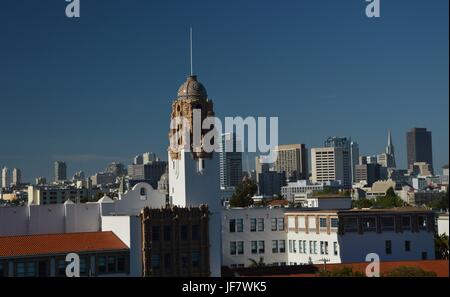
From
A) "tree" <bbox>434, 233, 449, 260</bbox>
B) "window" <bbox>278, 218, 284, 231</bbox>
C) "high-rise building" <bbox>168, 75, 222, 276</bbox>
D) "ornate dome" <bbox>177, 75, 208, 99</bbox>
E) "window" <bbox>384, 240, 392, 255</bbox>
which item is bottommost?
"tree" <bbox>434, 233, 449, 260</bbox>

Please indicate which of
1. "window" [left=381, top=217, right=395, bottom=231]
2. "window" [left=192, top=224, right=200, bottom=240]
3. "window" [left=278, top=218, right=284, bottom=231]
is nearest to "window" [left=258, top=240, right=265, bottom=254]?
"window" [left=278, top=218, right=284, bottom=231]

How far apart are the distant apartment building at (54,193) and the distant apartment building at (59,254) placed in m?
100

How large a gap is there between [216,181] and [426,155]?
12754 centimetres

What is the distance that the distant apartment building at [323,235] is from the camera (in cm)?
5222

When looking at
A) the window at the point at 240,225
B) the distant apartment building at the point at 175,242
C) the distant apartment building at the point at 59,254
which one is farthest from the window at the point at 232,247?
the distant apartment building at the point at 59,254

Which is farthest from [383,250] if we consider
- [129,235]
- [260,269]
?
[129,235]

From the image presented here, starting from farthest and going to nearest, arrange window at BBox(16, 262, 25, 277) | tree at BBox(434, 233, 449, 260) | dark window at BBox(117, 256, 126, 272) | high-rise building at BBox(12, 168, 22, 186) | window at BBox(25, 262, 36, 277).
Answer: high-rise building at BBox(12, 168, 22, 186) < tree at BBox(434, 233, 449, 260) < dark window at BBox(117, 256, 126, 272) < window at BBox(25, 262, 36, 277) < window at BBox(16, 262, 25, 277)

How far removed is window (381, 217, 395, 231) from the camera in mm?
52656

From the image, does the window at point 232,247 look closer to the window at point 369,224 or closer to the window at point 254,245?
the window at point 254,245

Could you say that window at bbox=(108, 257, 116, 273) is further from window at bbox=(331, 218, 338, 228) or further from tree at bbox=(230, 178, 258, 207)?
tree at bbox=(230, 178, 258, 207)

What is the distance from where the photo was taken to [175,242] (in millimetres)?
45656

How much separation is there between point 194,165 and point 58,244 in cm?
1053

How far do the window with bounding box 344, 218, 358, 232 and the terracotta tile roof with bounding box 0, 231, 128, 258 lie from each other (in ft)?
52.0

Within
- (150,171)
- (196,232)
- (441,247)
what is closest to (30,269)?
(196,232)
